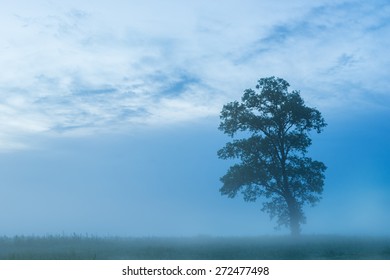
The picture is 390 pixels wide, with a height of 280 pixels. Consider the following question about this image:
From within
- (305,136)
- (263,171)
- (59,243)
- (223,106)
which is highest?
(223,106)

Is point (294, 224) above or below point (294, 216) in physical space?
below

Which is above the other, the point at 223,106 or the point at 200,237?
the point at 223,106

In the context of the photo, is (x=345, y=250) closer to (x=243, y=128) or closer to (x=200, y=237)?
(x=243, y=128)

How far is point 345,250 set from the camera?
30547mm

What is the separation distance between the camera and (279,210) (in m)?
45.1

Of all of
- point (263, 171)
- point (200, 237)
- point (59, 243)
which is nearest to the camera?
point (59, 243)

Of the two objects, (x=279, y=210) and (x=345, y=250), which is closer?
(x=345, y=250)

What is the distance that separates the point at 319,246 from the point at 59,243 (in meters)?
17.2
